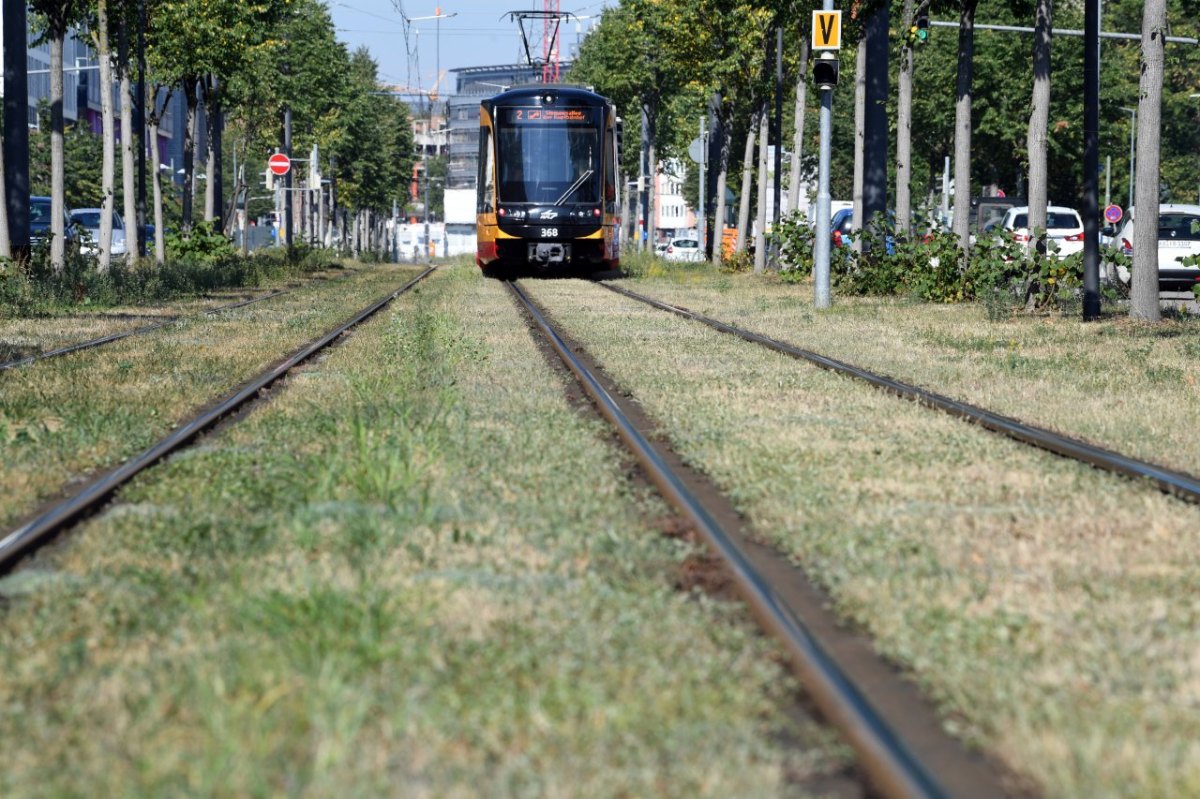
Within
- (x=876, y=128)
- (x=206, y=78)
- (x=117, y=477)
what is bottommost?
(x=117, y=477)

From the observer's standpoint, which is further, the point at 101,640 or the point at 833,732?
the point at 101,640

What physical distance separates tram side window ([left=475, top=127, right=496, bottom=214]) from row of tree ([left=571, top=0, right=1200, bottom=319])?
6177 mm

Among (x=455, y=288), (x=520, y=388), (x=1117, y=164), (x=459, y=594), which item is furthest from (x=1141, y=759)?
(x=1117, y=164)

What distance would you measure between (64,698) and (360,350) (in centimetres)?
1124

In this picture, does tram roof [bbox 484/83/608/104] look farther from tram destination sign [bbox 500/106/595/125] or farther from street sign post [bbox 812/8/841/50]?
street sign post [bbox 812/8/841/50]

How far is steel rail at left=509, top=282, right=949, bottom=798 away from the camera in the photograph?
3.61 m

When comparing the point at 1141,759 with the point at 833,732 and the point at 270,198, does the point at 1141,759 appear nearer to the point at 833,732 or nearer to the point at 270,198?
the point at 833,732

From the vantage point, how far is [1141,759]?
3.76 m

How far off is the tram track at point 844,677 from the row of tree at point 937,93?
45.9 feet

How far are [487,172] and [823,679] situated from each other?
28.9 metres

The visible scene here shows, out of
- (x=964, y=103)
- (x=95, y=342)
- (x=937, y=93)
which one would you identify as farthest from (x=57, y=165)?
(x=937, y=93)

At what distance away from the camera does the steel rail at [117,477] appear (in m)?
6.11

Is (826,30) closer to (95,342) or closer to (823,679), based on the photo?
(95,342)

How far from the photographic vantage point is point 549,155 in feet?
106
